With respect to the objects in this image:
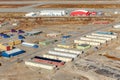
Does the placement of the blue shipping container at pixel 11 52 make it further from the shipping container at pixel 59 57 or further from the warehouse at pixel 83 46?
the warehouse at pixel 83 46

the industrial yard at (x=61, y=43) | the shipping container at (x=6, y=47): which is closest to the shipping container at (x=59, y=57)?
the industrial yard at (x=61, y=43)

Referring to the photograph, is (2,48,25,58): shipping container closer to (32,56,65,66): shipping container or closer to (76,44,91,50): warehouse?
A: (32,56,65,66): shipping container

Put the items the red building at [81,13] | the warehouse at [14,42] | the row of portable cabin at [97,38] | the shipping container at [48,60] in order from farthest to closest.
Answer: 1. the red building at [81,13]
2. the warehouse at [14,42]
3. the row of portable cabin at [97,38]
4. the shipping container at [48,60]

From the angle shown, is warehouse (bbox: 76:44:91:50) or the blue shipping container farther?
warehouse (bbox: 76:44:91:50)

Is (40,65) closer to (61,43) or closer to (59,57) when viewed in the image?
(59,57)

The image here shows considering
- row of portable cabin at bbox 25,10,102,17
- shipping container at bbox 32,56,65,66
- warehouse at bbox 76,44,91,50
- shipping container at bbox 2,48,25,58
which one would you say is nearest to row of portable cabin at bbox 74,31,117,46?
warehouse at bbox 76,44,91,50

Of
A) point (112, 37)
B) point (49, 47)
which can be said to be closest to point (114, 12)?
point (112, 37)

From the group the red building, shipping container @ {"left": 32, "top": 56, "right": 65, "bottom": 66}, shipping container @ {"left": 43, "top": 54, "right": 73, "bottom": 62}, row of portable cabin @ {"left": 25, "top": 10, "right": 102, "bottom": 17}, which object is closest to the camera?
shipping container @ {"left": 32, "top": 56, "right": 65, "bottom": 66}

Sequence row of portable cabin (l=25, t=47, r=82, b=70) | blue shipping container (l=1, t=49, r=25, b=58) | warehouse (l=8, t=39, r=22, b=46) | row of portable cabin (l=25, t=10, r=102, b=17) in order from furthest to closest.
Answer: row of portable cabin (l=25, t=10, r=102, b=17), warehouse (l=8, t=39, r=22, b=46), blue shipping container (l=1, t=49, r=25, b=58), row of portable cabin (l=25, t=47, r=82, b=70)
